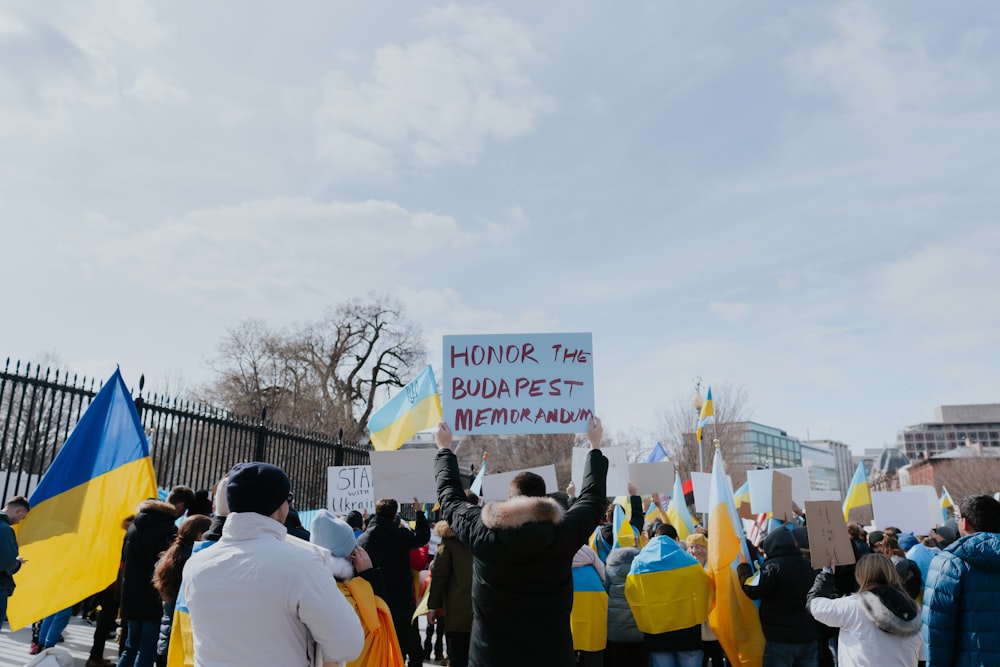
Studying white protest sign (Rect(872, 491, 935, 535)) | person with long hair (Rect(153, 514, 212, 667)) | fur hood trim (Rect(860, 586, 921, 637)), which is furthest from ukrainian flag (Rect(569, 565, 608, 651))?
white protest sign (Rect(872, 491, 935, 535))

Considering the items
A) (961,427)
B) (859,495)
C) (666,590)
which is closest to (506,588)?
(666,590)

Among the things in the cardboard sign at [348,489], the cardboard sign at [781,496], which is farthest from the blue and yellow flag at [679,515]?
the cardboard sign at [348,489]

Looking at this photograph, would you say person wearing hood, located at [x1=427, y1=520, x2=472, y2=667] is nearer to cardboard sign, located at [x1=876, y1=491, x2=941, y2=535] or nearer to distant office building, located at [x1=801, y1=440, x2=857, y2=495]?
cardboard sign, located at [x1=876, y1=491, x2=941, y2=535]

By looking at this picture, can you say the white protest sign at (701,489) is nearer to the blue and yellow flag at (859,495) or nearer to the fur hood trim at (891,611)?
the blue and yellow flag at (859,495)

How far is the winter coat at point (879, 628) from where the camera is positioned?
15.6 ft

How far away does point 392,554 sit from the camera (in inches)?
276

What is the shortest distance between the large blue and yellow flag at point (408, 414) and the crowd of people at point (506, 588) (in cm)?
181

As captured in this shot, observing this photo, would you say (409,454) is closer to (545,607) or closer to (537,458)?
(545,607)

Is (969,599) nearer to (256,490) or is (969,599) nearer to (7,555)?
(256,490)

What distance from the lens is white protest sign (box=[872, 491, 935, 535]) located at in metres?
12.0

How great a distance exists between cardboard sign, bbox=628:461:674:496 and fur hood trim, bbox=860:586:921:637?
219 inches

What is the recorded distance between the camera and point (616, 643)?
22.7 feet

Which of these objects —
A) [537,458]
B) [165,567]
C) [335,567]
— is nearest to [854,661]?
[335,567]

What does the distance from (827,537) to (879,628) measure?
994 mm
